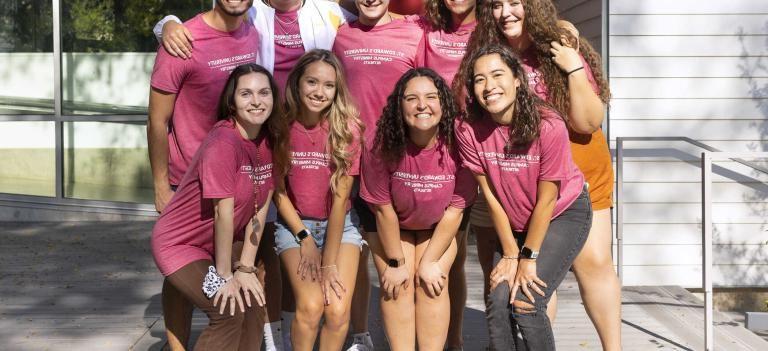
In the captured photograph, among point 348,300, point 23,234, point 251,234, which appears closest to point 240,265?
point 251,234

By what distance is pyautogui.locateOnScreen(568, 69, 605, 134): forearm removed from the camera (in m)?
4.43

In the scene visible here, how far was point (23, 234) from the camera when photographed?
9.75 meters

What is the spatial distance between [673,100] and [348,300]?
3.58 metres

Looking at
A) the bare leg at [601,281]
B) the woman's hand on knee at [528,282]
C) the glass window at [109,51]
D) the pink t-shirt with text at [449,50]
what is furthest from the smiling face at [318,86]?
the glass window at [109,51]

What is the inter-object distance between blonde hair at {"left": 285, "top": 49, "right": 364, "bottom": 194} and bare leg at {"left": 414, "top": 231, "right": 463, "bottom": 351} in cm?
53

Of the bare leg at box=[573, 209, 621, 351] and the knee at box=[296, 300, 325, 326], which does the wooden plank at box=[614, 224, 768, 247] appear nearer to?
the bare leg at box=[573, 209, 621, 351]

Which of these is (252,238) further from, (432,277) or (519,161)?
(519,161)

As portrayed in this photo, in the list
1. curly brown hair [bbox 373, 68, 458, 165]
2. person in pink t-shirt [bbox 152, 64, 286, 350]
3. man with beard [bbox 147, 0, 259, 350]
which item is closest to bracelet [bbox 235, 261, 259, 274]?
person in pink t-shirt [bbox 152, 64, 286, 350]

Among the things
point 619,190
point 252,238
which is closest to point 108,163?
point 619,190

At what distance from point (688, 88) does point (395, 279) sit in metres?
3.60

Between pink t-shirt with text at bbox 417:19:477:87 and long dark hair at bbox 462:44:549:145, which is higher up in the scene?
pink t-shirt with text at bbox 417:19:477:87

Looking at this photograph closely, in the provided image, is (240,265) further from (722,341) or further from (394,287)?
(722,341)

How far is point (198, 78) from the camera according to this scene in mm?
4652

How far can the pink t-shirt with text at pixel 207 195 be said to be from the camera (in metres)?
4.30
